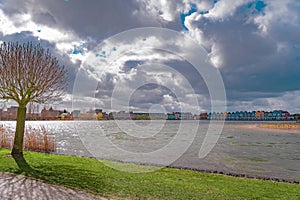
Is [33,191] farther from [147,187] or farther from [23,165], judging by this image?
[23,165]

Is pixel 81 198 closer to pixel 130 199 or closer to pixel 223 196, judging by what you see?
pixel 130 199

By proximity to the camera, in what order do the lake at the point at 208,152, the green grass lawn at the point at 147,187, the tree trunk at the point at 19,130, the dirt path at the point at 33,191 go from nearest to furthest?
the dirt path at the point at 33,191 → the green grass lawn at the point at 147,187 → the tree trunk at the point at 19,130 → the lake at the point at 208,152

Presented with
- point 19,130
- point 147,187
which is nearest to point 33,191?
point 147,187

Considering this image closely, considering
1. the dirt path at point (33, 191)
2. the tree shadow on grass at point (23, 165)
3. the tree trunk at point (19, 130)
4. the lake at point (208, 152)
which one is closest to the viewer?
the dirt path at point (33, 191)

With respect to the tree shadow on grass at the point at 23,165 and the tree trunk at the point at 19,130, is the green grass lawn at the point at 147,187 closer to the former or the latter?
the tree shadow on grass at the point at 23,165

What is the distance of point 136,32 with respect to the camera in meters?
16.6

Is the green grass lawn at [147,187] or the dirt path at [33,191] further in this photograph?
the green grass lawn at [147,187]

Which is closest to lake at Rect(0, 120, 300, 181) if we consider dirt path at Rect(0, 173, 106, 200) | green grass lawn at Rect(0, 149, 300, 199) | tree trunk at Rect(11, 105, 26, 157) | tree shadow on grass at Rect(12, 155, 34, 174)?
green grass lawn at Rect(0, 149, 300, 199)

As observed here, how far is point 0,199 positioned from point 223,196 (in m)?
6.26

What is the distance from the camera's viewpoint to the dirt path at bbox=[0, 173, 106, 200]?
265 inches

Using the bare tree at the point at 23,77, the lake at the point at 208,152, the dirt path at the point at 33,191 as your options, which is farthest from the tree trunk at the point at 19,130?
the dirt path at the point at 33,191

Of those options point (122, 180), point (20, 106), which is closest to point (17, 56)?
point (20, 106)

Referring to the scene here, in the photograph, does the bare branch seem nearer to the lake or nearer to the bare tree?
the bare tree

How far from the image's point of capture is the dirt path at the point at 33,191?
6.73 metres
